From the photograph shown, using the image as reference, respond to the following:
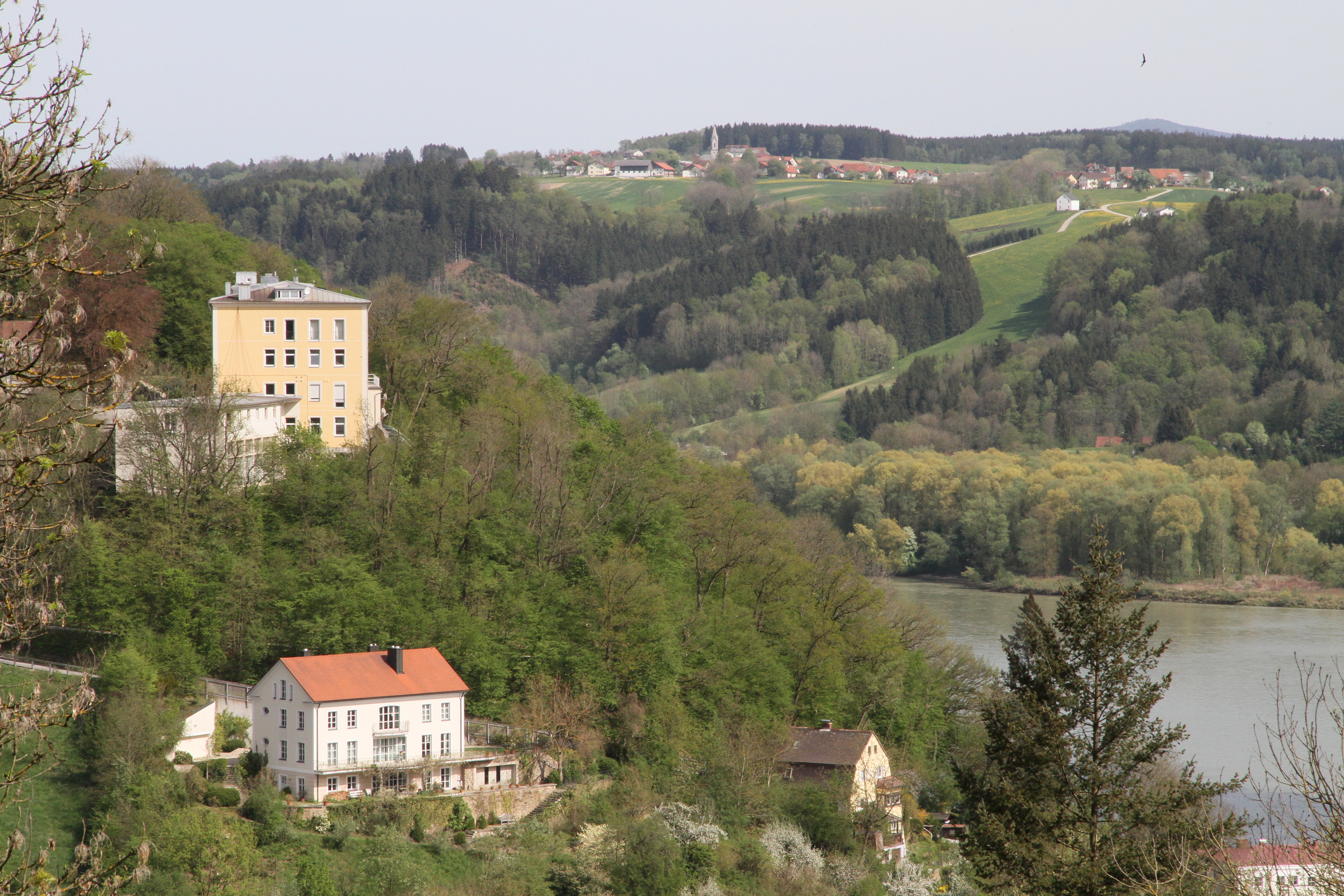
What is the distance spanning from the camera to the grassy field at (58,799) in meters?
27.6

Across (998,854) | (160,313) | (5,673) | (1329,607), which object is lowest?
(1329,607)

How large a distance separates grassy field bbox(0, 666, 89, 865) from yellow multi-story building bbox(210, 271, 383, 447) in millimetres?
10087

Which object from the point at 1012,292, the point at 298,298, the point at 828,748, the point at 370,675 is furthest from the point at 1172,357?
the point at 370,675

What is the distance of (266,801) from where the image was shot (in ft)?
95.9

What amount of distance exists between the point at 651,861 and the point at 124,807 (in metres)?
10.6

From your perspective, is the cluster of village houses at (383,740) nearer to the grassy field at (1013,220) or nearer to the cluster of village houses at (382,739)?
the cluster of village houses at (382,739)

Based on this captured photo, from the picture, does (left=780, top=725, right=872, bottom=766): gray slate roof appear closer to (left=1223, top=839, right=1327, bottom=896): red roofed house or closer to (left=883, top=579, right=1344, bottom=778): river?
(left=883, top=579, right=1344, bottom=778): river

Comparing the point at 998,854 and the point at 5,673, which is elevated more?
the point at 998,854

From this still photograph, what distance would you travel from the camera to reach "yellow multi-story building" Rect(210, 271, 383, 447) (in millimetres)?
38750

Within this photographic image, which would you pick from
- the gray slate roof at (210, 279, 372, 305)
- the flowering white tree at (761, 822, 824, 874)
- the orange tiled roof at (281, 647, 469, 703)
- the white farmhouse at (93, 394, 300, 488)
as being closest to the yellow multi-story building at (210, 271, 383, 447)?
the gray slate roof at (210, 279, 372, 305)

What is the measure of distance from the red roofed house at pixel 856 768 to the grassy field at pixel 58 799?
17.1 m

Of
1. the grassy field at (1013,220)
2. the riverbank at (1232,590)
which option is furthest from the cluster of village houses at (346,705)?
the grassy field at (1013,220)

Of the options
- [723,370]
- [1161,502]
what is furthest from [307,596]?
[723,370]

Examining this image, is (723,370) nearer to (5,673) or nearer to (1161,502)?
(1161,502)
